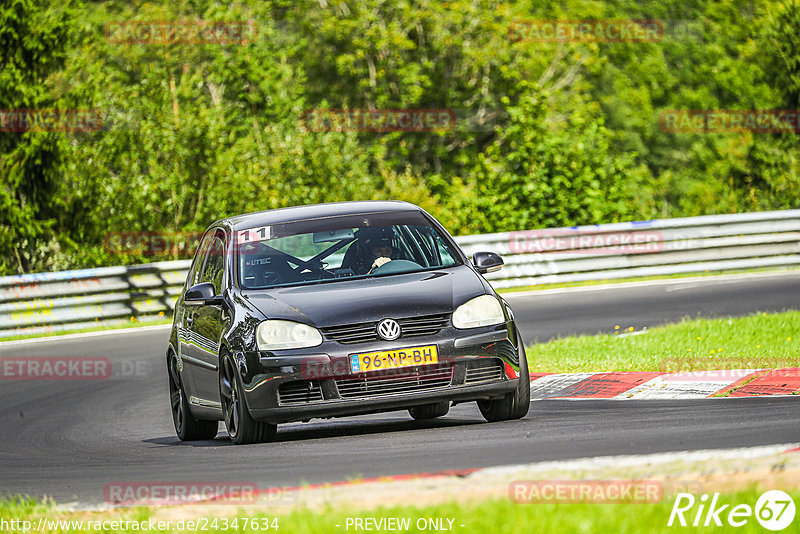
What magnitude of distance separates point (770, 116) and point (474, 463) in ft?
86.4

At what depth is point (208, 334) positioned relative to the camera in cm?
933

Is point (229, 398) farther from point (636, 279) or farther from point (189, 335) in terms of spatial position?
point (636, 279)

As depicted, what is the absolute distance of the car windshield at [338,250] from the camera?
9156 mm

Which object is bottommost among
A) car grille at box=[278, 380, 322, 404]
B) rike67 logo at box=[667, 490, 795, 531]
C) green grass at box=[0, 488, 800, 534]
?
car grille at box=[278, 380, 322, 404]

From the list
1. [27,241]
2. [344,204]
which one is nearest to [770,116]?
[27,241]

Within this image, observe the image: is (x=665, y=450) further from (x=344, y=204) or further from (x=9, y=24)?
(x=9, y=24)

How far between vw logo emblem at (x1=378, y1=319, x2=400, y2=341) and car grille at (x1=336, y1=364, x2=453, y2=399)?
207 mm

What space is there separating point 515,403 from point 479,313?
73 cm

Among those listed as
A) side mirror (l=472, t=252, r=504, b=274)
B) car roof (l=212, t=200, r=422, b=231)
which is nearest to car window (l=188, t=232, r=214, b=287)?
car roof (l=212, t=200, r=422, b=231)

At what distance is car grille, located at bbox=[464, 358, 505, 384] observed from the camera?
27.3ft

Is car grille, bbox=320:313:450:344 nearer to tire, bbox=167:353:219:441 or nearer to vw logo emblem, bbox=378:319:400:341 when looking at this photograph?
vw logo emblem, bbox=378:319:400:341

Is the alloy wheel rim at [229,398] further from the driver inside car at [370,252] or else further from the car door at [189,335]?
the driver inside car at [370,252]

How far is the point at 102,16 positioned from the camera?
4988cm

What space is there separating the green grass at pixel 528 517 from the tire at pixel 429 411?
186 inches
